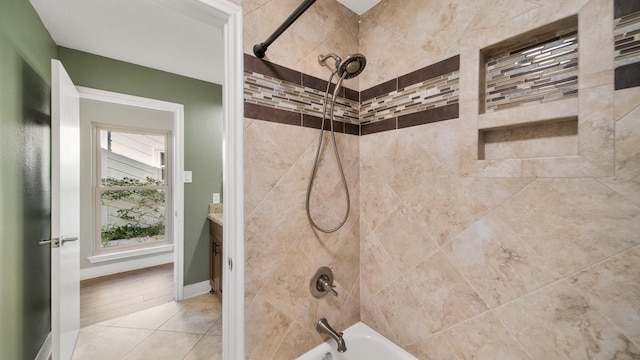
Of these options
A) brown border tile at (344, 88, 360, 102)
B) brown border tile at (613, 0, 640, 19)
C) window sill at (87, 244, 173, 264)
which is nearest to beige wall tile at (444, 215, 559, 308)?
brown border tile at (613, 0, 640, 19)

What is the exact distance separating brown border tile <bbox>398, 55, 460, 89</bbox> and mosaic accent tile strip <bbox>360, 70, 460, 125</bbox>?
0.02 meters

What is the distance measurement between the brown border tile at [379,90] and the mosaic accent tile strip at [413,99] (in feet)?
0.06

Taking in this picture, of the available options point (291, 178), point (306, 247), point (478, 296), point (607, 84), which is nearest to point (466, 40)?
point (607, 84)

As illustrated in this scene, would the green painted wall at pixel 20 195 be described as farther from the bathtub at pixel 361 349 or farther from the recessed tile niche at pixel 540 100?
the recessed tile niche at pixel 540 100

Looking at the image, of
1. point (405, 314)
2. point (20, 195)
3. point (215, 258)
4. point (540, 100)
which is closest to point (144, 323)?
point (215, 258)

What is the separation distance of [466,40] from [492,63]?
0.49 feet

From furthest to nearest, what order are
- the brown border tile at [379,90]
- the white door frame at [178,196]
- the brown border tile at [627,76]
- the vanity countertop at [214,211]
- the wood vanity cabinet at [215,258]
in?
the vanity countertop at [214,211] < the white door frame at [178,196] < the wood vanity cabinet at [215,258] < the brown border tile at [379,90] < the brown border tile at [627,76]

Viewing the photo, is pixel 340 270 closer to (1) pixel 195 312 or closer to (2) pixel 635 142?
(2) pixel 635 142

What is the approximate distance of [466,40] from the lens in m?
0.98

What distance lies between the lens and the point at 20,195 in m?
1.35

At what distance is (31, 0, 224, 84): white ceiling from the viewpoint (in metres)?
1.54

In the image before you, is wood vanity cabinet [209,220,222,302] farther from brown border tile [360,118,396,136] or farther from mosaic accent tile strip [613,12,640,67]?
mosaic accent tile strip [613,12,640,67]

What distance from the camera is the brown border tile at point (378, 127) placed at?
127 cm

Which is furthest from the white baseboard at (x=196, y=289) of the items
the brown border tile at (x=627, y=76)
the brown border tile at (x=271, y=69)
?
the brown border tile at (x=627, y=76)
